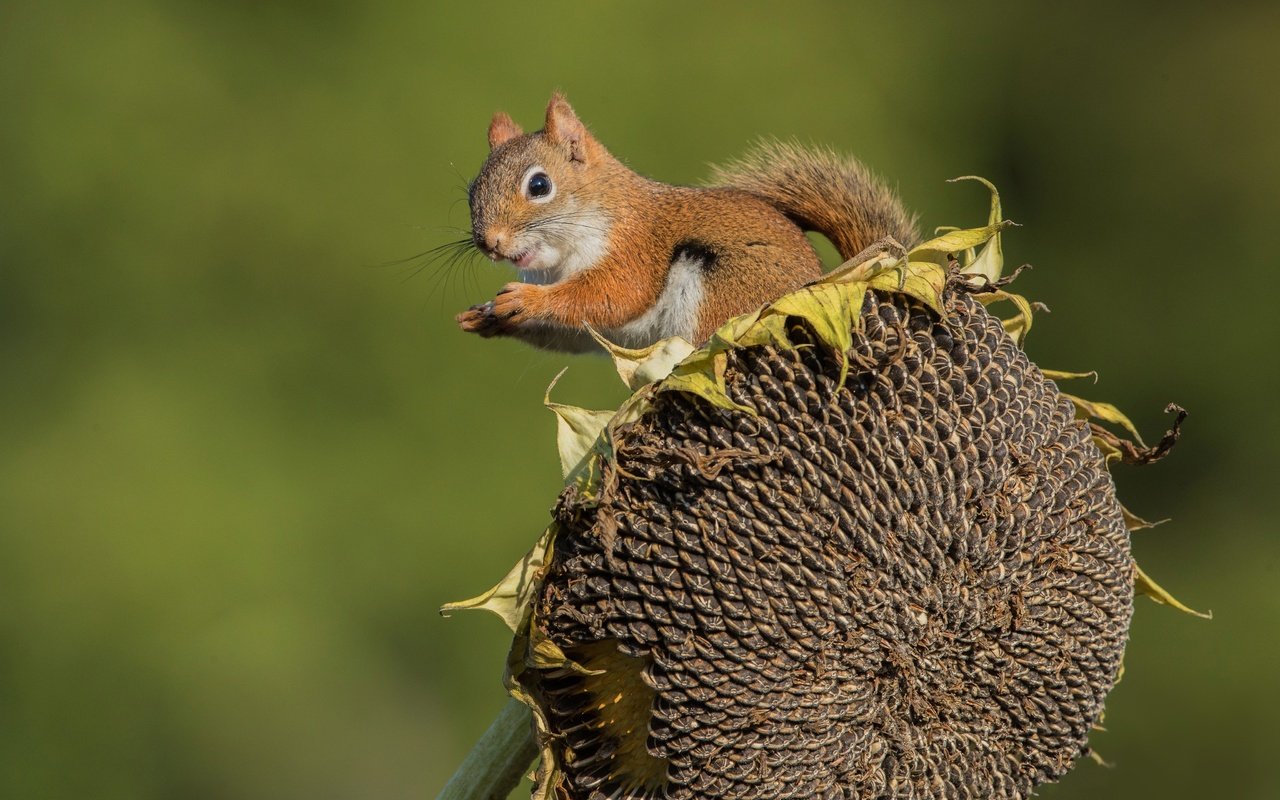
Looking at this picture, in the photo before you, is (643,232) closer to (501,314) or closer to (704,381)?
(501,314)

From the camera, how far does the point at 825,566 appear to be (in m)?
2.22

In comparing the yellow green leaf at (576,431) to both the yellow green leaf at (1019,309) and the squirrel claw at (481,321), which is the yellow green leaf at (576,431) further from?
the yellow green leaf at (1019,309)

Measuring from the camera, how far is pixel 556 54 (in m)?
7.64

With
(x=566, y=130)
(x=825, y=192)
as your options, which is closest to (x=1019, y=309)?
(x=825, y=192)

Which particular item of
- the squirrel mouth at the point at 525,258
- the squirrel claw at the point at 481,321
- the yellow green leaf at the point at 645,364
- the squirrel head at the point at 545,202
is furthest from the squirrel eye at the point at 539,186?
the yellow green leaf at the point at 645,364

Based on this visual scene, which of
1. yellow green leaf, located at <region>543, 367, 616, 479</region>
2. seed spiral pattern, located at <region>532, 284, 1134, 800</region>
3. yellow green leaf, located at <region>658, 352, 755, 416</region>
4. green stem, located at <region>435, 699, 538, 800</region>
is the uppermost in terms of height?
yellow green leaf, located at <region>658, 352, 755, 416</region>

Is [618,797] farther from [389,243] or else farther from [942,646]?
[389,243]

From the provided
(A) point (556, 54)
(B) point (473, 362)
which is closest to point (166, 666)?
(B) point (473, 362)

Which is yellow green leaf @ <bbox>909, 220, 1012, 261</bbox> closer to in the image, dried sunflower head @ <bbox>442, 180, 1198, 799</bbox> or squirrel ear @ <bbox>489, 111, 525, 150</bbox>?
dried sunflower head @ <bbox>442, 180, 1198, 799</bbox>

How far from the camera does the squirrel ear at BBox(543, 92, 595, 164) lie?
3641mm

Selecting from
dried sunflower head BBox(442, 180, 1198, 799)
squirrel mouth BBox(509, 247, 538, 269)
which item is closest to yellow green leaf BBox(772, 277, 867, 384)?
dried sunflower head BBox(442, 180, 1198, 799)

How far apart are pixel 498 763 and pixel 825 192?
4.74 ft

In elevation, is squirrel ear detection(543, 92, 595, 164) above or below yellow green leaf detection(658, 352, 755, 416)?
above

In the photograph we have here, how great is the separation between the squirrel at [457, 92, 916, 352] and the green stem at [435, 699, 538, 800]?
790 millimetres
